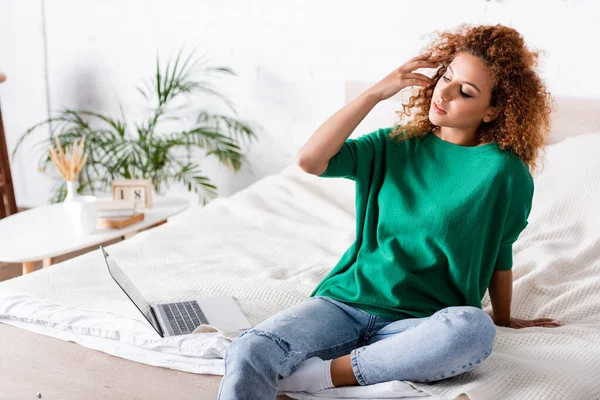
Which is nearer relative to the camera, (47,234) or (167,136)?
(47,234)

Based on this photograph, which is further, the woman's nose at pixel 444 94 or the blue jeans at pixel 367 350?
the woman's nose at pixel 444 94

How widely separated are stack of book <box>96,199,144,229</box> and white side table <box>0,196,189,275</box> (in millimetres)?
21

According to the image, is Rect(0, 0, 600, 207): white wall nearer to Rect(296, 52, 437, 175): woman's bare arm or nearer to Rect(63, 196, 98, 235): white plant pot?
Rect(63, 196, 98, 235): white plant pot

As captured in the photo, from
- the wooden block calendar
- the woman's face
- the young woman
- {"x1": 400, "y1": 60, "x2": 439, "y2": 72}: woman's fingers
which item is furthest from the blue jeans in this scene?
the wooden block calendar

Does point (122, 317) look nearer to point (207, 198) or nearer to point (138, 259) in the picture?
point (138, 259)

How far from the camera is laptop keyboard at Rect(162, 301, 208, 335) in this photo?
163 centimetres

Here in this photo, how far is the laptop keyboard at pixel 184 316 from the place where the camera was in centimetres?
163

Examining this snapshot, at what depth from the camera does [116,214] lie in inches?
107

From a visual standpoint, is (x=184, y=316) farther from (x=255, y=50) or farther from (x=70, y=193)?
(x=255, y=50)

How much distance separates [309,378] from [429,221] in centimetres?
40

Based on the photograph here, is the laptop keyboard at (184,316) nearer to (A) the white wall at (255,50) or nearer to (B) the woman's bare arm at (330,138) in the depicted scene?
(B) the woman's bare arm at (330,138)

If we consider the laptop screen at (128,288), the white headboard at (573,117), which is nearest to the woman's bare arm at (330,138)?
the laptop screen at (128,288)

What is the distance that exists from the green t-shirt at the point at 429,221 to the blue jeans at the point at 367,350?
0.34 ft

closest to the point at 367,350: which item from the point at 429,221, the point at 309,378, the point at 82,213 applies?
the point at 309,378
